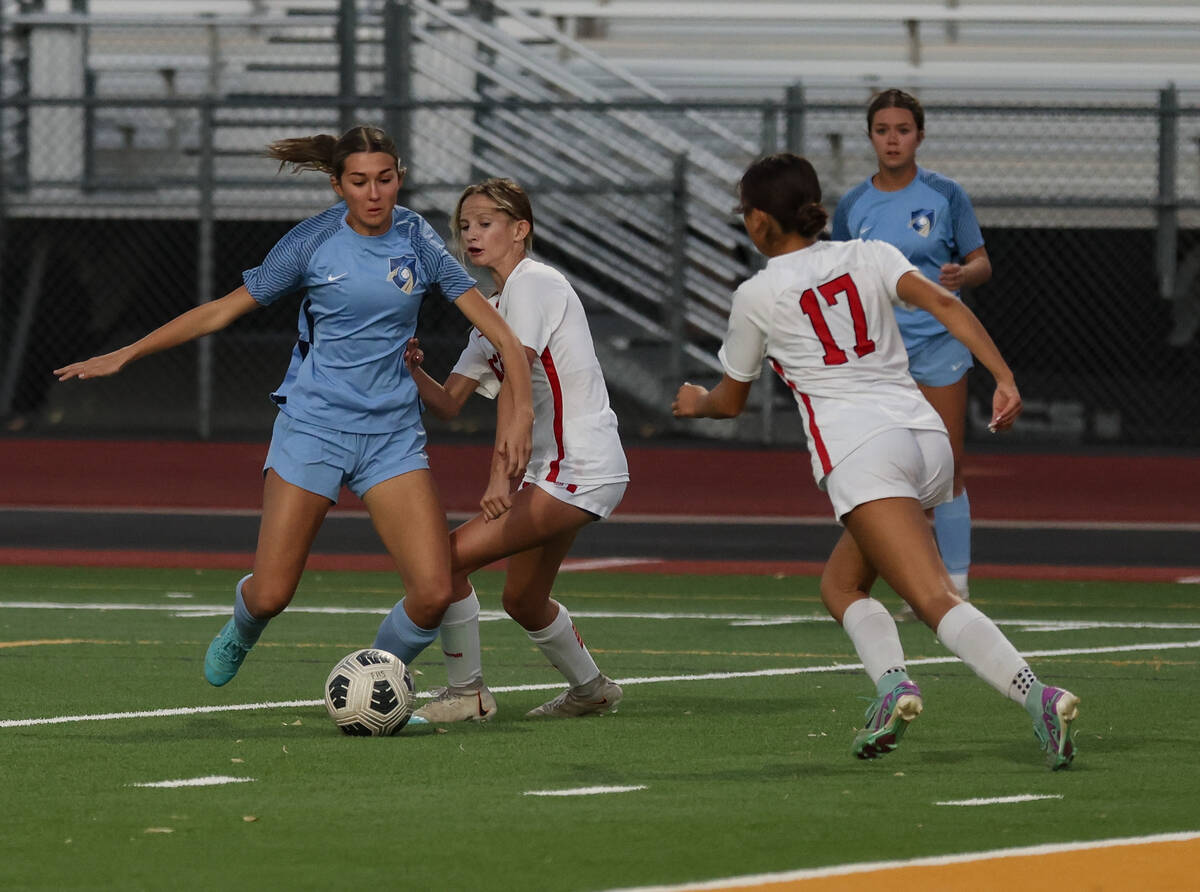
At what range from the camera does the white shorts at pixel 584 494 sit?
799 cm

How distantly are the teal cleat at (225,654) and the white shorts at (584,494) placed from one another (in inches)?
46.4

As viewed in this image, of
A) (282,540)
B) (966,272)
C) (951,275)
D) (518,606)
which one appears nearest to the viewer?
(282,540)

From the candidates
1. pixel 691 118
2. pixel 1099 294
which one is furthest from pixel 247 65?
pixel 1099 294

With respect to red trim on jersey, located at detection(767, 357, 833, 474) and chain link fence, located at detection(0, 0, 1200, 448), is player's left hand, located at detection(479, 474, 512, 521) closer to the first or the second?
red trim on jersey, located at detection(767, 357, 833, 474)

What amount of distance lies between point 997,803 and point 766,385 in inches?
476

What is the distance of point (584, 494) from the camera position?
800cm

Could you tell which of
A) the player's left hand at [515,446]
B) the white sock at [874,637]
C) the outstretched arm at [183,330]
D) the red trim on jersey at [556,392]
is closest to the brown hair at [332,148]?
the outstretched arm at [183,330]

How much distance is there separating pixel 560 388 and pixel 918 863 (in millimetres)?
2940

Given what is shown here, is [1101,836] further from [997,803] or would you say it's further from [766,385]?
[766,385]

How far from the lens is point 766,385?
18438 mm

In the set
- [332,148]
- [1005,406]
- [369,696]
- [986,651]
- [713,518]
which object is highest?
[332,148]

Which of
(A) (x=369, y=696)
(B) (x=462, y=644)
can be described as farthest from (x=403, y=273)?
(A) (x=369, y=696)

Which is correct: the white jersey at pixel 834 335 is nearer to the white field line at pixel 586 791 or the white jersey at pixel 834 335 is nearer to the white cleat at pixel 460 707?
the white field line at pixel 586 791

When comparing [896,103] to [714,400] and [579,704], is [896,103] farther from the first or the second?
[714,400]
